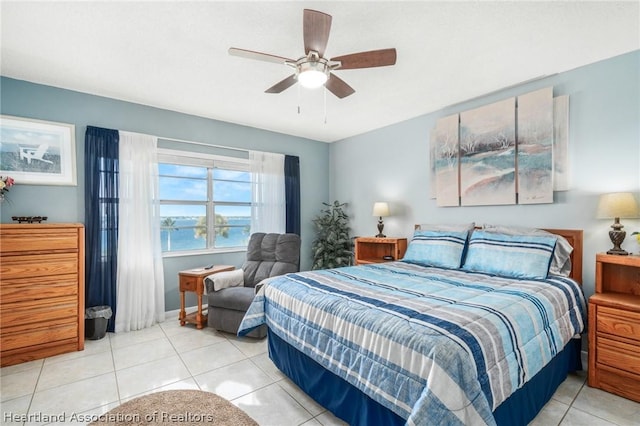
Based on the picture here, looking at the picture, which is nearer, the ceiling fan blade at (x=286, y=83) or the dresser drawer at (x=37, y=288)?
the ceiling fan blade at (x=286, y=83)

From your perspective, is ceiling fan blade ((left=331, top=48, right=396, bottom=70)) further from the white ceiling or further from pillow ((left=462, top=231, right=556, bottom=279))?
pillow ((left=462, top=231, right=556, bottom=279))

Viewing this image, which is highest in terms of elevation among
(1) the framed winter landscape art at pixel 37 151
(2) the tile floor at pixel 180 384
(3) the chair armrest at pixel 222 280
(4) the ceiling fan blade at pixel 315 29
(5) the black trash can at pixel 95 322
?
(4) the ceiling fan blade at pixel 315 29

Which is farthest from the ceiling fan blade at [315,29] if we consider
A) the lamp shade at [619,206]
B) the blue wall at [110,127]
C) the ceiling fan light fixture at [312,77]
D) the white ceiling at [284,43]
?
the blue wall at [110,127]

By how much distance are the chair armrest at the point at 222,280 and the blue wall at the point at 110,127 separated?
837 millimetres

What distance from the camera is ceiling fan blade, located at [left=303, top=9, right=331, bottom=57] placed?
1677 millimetres

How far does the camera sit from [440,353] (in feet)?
4.27

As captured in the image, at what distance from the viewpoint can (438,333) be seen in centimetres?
140

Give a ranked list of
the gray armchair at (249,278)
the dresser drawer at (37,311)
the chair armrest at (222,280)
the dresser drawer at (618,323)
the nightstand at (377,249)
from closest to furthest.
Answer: the dresser drawer at (618,323), the dresser drawer at (37,311), the gray armchair at (249,278), the chair armrest at (222,280), the nightstand at (377,249)

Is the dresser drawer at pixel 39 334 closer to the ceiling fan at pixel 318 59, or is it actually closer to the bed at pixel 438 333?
the bed at pixel 438 333

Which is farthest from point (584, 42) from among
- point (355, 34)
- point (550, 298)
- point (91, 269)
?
point (91, 269)

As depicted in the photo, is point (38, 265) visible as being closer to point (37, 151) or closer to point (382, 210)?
point (37, 151)

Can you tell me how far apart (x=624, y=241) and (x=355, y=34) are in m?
2.79

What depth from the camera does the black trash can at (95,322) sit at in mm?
3158

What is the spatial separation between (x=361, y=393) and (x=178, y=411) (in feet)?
4.08
